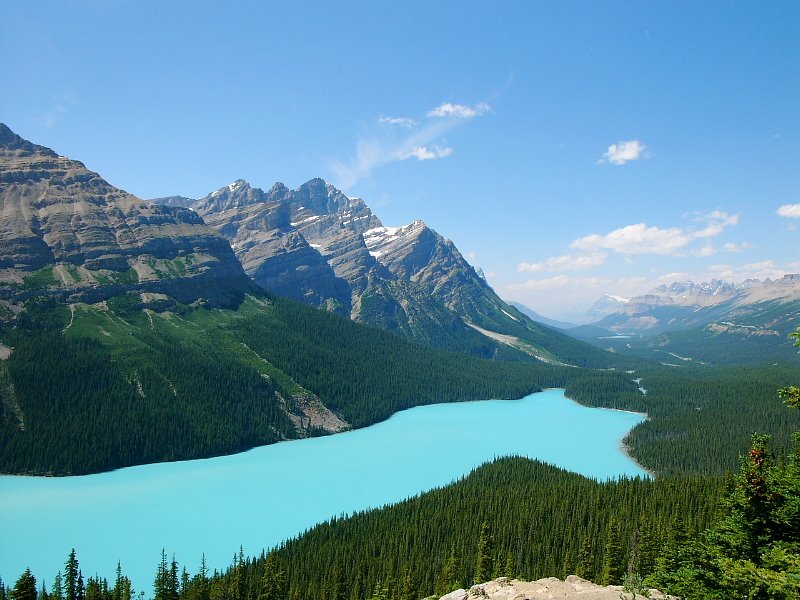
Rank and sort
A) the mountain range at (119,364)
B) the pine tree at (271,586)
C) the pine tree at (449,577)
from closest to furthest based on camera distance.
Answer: the pine tree at (271,586)
the pine tree at (449,577)
the mountain range at (119,364)

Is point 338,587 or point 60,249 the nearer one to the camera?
point 338,587

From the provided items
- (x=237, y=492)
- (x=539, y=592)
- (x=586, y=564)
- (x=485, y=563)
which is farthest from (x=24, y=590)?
(x=237, y=492)

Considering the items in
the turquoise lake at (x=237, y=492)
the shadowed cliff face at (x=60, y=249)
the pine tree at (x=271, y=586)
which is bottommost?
the turquoise lake at (x=237, y=492)

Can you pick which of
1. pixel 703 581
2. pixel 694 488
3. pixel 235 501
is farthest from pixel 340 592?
pixel 694 488

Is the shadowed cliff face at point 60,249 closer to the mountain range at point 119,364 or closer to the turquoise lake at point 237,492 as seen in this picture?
the mountain range at point 119,364

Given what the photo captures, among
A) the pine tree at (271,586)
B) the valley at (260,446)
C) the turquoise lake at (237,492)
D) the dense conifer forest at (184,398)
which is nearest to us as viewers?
the pine tree at (271,586)

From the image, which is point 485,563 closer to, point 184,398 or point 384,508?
point 384,508

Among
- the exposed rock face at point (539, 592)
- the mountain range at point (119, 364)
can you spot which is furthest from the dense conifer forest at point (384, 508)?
the exposed rock face at point (539, 592)

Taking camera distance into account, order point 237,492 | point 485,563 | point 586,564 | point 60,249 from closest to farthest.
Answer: point 485,563 < point 586,564 < point 237,492 < point 60,249

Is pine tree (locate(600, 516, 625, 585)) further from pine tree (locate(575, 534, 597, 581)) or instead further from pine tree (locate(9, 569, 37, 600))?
pine tree (locate(9, 569, 37, 600))
